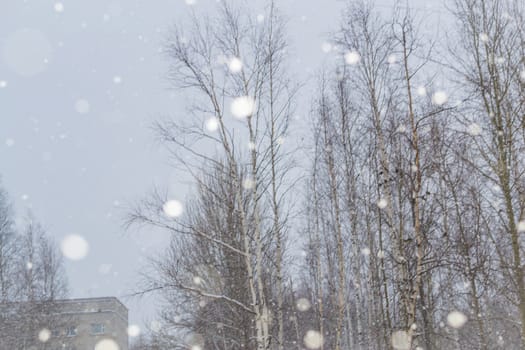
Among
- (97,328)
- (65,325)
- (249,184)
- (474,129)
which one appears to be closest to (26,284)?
(65,325)

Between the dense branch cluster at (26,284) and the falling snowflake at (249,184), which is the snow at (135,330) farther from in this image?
the falling snowflake at (249,184)

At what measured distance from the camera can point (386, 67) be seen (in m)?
11.2

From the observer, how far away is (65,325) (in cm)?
3092

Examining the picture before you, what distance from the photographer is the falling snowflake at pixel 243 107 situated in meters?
10.8

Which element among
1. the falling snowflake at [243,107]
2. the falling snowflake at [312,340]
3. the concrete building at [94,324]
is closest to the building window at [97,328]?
the concrete building at [94,324]

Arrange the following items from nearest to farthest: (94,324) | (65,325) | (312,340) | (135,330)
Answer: (312,340) < (65,325) < (135,330) < (94,324)

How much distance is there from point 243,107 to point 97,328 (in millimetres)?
56122

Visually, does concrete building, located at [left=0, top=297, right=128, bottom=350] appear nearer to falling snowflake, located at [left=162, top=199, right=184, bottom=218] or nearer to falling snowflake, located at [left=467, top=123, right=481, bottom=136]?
falling snowflake, located at [left=162, top=199, right=184, bottom=218]

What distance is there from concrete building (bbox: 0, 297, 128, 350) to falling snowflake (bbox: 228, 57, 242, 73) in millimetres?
A: 16446

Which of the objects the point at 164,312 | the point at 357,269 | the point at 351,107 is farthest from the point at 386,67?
the point at 164,312

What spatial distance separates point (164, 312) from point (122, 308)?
52877mm

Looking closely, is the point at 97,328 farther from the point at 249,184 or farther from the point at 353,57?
the point at 353,57

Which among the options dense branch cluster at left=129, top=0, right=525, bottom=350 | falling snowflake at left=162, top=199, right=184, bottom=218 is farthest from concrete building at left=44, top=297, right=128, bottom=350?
falling snowflake at left=162, top=199, right=184, bottom=218

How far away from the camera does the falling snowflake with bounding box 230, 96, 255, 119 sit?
10.8 metres
